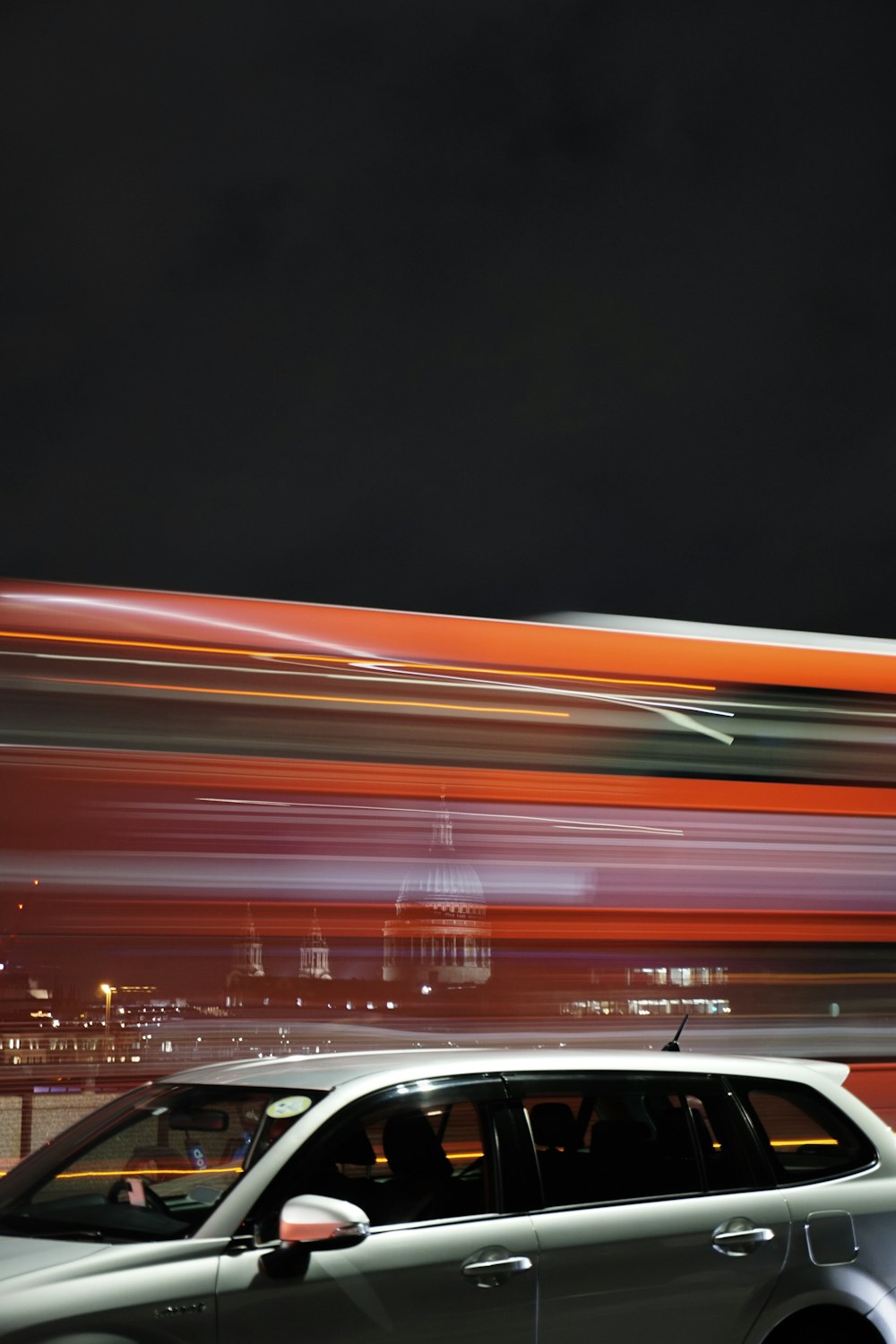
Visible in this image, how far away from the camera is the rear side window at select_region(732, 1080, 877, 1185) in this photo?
194 inches

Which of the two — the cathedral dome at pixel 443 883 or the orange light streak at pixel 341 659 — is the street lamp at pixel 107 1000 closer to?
the cathedral dome at pixel 443 883

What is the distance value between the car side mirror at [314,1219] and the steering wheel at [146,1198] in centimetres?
45

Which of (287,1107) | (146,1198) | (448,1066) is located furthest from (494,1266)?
(146,1198)

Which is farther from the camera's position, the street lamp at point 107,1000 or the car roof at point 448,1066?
the street lamp at point 107,1000

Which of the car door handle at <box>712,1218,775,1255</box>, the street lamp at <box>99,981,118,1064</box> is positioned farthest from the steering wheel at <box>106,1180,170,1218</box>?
the street lamp at <box>99,981,118,1064</box>

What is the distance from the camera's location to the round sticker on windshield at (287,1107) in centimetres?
425

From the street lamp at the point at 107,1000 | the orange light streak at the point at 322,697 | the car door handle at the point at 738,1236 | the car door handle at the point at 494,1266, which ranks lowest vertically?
the car door handle at the point at 738,1236

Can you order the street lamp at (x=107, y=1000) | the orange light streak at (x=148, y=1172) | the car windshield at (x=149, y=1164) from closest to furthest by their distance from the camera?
the car windshield at (x=149, y=1164)
the orange light streak at (x=148, y=1172)
the street lamp at (x=107, y=1000)

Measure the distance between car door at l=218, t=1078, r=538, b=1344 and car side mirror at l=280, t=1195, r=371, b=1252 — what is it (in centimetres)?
10

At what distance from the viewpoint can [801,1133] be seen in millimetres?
5109

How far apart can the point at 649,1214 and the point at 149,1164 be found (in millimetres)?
1536

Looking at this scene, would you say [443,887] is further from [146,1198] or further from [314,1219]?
[314,1219]

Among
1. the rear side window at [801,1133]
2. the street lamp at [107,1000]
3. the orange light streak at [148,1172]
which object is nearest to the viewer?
the orange light streak at [148,1172]

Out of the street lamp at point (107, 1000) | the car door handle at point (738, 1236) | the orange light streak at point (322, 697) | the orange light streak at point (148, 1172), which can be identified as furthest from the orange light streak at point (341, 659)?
the car door handle at point (738, 1236)
